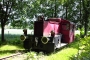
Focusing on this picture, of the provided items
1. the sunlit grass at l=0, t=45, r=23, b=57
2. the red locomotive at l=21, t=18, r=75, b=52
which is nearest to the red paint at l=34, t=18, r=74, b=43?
the red locomotive at l=21, t=18, r=75, b=52

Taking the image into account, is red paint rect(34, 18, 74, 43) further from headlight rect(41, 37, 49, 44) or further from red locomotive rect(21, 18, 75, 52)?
headlight rect(41, 37, 49, 44)

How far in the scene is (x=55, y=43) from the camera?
13203 millimetres

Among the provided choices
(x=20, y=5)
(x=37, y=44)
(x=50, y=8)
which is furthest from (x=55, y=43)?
(x=50, y=8)

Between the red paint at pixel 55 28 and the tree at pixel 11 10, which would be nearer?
the red paint at pixel 55 28

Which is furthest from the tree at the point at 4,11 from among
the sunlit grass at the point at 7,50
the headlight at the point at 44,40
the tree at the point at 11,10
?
the headlight at the point at 44,40

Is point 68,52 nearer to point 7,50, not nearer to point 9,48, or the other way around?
point 7,50

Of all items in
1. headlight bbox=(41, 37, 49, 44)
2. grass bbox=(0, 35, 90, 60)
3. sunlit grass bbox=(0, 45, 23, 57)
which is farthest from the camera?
sunlit grass bbox=(0, 45, 23, 57)

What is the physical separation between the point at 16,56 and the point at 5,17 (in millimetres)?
9638

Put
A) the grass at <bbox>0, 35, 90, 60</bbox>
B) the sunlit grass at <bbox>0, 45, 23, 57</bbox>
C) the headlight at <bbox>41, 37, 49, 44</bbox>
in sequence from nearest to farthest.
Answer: the grass at <bbox>0, 35, 90, 60</bbox> → the headlight at <bbox>41, 37, 49, 44</bbox> → the sunlit grass at <bbox>0, 45, 23, 57</bbox>

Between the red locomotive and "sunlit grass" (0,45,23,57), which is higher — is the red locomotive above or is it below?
above

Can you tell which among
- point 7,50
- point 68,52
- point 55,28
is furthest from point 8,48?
point 68,52

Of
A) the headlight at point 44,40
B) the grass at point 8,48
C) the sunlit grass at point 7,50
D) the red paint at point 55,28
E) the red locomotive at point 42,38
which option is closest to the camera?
the headlight at point 44,40

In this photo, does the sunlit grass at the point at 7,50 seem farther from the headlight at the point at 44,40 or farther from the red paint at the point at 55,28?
the headlight at the point at 44,40

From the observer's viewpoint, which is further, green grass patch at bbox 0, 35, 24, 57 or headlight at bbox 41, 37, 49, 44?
green grass patch at bbox 0, 35, 24, 57
